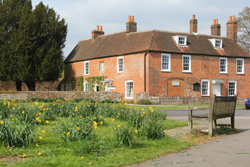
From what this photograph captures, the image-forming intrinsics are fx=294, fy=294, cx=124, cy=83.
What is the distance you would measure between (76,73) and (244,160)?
36.4m

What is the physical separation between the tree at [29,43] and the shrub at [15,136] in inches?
1144

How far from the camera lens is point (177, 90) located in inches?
1310

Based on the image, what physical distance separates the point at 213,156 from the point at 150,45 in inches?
1010

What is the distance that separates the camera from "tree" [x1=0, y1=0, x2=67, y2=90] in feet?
115

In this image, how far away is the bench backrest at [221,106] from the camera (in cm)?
985

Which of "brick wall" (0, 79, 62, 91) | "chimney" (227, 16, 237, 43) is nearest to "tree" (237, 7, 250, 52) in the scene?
"chimney" (227, 16, 237, 43)

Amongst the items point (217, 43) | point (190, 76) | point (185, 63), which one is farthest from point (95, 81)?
point (217, 43)

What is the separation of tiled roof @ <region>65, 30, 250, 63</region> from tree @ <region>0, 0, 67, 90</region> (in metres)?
5.22

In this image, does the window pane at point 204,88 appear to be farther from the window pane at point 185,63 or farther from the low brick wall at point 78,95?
the low brick wall at point 78,95

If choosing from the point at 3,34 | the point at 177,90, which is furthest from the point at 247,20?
the point at 3,34

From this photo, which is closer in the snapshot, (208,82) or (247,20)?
(208,82)

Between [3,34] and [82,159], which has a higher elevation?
[3,34]

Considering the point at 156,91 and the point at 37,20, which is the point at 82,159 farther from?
the point at 37,20

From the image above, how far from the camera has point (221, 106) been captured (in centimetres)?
1043
